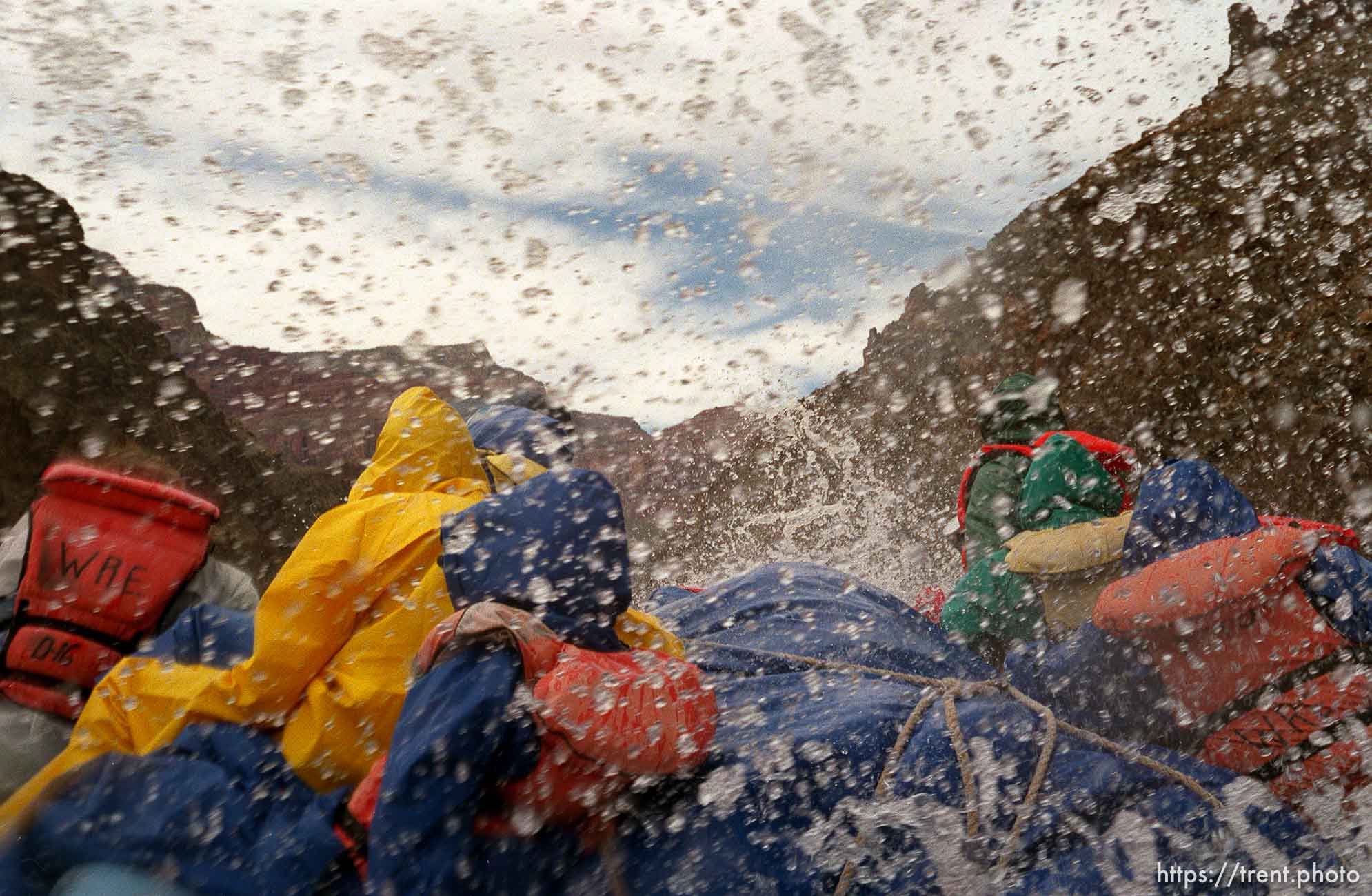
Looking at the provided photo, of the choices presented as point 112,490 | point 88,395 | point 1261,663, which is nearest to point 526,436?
point 112,490

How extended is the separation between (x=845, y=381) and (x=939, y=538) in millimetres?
5767

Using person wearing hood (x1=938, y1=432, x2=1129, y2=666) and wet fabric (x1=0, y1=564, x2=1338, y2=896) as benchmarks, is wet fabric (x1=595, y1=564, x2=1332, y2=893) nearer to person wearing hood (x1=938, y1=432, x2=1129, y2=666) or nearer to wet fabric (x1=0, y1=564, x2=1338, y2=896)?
wet fabric (x1=0, y1=564, x2=1338, y2=896)

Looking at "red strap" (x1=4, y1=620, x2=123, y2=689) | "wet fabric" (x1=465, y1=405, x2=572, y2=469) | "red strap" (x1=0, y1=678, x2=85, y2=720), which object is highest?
"wet fabric" (x1=465, y1=405, x2=572, y2=469)

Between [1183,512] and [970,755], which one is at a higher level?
[1183,512]

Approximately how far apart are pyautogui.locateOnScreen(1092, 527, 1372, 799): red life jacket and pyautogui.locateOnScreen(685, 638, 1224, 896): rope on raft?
0.59ft

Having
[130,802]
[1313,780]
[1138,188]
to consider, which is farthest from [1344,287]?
[130,802]

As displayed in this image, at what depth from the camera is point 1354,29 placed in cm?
668

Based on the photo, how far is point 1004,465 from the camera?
12.1ft

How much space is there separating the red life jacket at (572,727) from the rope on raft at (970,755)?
0.41 m

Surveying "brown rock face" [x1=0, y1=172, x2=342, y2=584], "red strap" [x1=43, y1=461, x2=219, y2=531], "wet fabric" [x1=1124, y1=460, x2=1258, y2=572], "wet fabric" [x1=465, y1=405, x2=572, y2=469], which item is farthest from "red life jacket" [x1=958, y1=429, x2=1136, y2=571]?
"brown rock face" [x1=0, y1=172, x2=342, y2=584]

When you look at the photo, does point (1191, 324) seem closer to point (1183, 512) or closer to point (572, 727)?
point (1183, 512)

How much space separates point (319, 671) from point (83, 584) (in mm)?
564

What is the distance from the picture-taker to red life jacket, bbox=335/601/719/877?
126 centimetres

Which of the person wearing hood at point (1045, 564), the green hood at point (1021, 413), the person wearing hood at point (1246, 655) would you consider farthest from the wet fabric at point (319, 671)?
the green hood at point (1021, 413)
